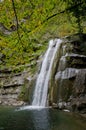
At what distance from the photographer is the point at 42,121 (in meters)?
14.0

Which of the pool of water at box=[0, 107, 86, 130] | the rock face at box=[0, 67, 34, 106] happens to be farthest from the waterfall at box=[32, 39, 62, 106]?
the pool of water at box=[0, 107, 86, 130]

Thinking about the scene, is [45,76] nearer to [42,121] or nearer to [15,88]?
[15,88]

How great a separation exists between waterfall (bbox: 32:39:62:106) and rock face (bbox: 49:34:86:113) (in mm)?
1019

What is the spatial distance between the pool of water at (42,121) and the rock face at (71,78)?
50.7 inches

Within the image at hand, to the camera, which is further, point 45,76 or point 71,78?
point 45,76

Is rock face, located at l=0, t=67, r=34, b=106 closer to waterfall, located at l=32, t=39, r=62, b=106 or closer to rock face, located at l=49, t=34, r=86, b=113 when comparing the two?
waterfall, located at l=32, t=39, r=62, b=106

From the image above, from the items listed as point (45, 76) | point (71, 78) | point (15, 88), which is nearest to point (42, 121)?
point (71, 78)

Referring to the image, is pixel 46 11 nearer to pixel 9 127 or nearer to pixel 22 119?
pixel 9 127

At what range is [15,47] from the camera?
24.6ft

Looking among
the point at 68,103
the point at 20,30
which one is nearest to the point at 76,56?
the point at 68,103

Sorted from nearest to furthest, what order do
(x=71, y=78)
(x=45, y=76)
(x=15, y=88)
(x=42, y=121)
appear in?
(x=42, y=121) < (x=71, y=78) < (x=45, y=76) < (x=15, y=88)

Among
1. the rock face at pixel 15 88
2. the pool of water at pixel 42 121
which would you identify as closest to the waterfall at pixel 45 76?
the rock face at pixel 15 88

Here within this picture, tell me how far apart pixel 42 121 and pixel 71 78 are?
518 cm

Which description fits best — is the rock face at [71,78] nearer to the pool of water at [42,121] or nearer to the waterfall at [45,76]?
the waterfall at [45,76]
